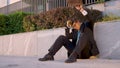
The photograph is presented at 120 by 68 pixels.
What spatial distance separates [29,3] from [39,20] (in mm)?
5287

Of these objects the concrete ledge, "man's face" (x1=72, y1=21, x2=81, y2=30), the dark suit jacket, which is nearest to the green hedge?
the concrete ledge

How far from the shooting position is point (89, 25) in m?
8.12

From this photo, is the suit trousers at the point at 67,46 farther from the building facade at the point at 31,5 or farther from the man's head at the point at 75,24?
the building facade at the point at 31,5

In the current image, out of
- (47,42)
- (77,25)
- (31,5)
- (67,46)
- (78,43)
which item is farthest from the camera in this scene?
(31,5)

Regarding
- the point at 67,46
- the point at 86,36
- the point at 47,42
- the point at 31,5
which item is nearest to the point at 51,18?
the point at 47,42

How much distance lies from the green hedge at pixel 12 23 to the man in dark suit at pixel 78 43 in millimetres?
5962

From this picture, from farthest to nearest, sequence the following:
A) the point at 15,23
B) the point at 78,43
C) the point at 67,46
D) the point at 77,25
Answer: the point at 15,23, the point at 67,46, the point at 77,25, the point at 78,43

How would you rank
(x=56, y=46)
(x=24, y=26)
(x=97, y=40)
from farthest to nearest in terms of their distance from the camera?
1. (x=24, y=26)
2. (x=97, y=40)
3. (x=56, y=46)

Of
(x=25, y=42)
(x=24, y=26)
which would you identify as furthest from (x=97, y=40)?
(x=24, y=26)

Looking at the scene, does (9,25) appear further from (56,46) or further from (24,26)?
(56,46)

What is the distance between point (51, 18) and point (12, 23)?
420cm

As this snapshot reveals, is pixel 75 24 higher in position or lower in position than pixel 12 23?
higher

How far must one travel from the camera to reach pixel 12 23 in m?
15.0

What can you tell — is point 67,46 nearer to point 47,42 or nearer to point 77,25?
point 77,25
